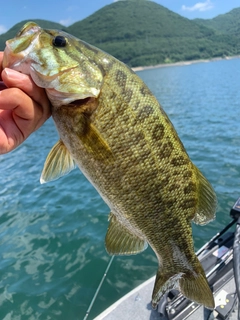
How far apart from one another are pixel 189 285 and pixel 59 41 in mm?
2529

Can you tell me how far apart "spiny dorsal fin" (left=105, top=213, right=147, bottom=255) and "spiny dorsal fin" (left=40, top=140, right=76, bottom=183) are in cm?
68

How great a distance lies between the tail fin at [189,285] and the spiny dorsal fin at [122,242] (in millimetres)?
374

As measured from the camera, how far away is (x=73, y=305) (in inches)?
250

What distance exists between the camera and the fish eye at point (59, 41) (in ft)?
7.68

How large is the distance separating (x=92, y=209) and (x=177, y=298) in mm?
5991

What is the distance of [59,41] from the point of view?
2.35 metres

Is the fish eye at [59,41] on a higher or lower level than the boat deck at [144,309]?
higher

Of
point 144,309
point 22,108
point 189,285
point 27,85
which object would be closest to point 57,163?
point 22,108

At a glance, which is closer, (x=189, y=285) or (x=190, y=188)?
(x=190, y=188)

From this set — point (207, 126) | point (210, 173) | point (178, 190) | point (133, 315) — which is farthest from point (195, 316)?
point (207, 126)

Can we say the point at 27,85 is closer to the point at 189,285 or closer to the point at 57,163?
the point at 57,163

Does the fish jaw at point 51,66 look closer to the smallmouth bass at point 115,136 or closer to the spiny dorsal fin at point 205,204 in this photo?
the smallmouth bass at point 115,136

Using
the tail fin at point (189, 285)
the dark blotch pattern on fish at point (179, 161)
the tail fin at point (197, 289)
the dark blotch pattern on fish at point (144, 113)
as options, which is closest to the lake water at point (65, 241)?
the tail fin at point (189, 285)

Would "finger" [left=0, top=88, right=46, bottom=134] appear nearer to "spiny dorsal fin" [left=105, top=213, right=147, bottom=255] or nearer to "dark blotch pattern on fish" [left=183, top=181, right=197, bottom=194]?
"spiny dorsal fin" [left=105, top=213, right=147, bottom=255]
